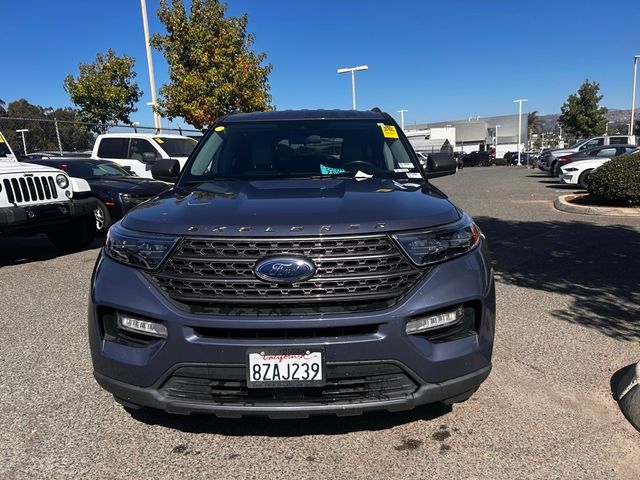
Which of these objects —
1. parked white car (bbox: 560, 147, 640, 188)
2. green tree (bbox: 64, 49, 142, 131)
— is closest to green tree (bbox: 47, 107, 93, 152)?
green tree (bbox: 64, 49, 142, 131)

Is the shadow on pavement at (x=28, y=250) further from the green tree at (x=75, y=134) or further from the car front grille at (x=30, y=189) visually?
the green tree at (x=75, y=134)

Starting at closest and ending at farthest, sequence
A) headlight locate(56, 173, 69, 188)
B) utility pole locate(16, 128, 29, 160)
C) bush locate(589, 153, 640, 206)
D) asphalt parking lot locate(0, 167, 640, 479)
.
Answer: asphalt parking lot locate(0, 167, 640, 479) → headlight locate(56, 173, 69, 188) → bush locate(589, 153, 640, 206) → utility pole locate(16, 128, 29, 160)

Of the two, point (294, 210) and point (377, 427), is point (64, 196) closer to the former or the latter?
point (294, 210)

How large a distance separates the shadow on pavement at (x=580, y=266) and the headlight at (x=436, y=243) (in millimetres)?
2255

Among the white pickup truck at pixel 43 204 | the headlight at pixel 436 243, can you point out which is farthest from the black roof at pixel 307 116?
the white pickup truck at pixel 43 204

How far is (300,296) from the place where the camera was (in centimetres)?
228

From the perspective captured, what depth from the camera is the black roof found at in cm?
417

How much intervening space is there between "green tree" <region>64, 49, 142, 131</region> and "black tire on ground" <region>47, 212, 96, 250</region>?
49.8 feet

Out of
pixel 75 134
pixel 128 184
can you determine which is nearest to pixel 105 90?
pixel 75 134

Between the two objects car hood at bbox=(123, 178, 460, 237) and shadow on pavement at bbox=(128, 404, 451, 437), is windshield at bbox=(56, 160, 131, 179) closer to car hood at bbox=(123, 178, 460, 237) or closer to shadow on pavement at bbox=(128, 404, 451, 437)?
car hood at bbox=(123, 178, 460, 237)

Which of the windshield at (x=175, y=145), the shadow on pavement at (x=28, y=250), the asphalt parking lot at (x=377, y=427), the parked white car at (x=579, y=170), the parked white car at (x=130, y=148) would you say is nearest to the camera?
the asphalt parking lot at (x=377, y=427)

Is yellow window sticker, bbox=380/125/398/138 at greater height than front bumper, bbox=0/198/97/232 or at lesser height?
greater

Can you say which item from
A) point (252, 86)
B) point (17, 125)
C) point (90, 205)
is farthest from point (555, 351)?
point (17, 125)

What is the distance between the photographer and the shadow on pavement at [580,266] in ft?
14.8
